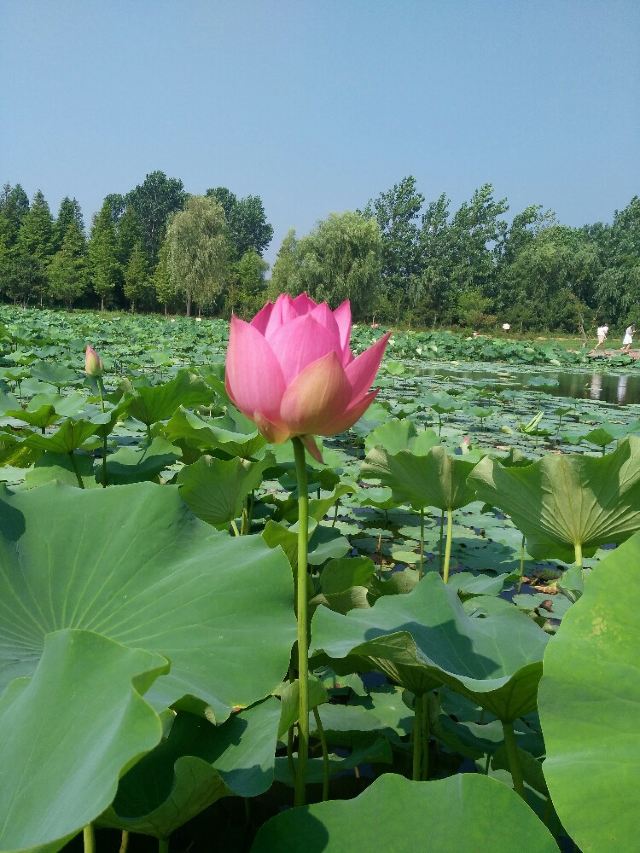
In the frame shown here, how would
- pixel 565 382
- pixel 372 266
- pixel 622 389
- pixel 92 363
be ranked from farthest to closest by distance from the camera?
pixel 372 266, pixel 565 382, pixel 622 389, pixel 92 363

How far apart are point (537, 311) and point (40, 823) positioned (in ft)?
104

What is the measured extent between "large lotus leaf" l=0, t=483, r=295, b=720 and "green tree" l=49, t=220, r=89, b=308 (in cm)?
3104

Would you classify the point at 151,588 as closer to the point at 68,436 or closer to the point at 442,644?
the point at 442,644

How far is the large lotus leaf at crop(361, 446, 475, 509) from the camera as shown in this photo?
153 cm

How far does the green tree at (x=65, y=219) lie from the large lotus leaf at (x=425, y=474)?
34971 mm

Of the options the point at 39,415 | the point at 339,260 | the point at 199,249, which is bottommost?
the point at 39,415

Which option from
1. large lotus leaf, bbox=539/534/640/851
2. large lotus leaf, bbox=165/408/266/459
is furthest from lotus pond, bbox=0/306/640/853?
large lotus leaf, bbox=165/408/266/459

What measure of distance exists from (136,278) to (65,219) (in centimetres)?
848

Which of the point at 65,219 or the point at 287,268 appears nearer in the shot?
the point at 287,268

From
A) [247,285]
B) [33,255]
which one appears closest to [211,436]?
[33,255]

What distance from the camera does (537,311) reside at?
2975 centimetres

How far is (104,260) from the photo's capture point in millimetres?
30938

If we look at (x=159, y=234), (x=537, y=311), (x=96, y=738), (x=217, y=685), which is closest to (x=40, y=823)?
(x=96, y=738)

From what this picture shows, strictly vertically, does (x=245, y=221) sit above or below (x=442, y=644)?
above
